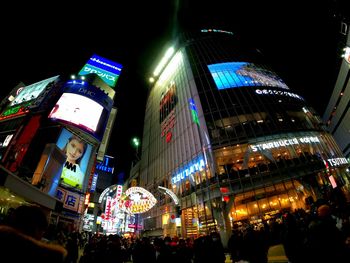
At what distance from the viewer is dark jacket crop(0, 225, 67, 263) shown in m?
1.59

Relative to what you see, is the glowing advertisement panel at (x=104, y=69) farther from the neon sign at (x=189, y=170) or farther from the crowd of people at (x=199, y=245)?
the crowd of people at (x=199, y=245)

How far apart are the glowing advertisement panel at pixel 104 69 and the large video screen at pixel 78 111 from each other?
25.4 ft

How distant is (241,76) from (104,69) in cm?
2205

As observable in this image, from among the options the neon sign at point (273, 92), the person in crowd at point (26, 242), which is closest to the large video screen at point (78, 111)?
the person in crowd at point (26, 242)

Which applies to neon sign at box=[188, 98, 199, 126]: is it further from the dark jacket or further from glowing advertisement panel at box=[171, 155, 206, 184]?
the dark jacket

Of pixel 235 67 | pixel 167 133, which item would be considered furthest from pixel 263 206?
pixel 235 67

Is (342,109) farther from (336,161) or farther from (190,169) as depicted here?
(190,169)

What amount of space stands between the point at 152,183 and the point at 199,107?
57.7 feet

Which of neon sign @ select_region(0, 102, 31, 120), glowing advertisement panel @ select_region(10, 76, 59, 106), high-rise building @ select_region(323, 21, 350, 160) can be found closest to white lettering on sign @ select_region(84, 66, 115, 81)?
glowing advertisement panel @ select_region(10, 76, 59, 106)

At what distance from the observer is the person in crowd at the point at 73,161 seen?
58.3ft

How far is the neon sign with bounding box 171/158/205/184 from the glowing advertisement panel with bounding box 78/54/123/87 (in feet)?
52.9

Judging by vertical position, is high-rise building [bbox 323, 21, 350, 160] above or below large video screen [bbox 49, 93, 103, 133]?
above

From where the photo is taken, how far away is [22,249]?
5.36 ft

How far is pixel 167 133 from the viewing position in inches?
1427
